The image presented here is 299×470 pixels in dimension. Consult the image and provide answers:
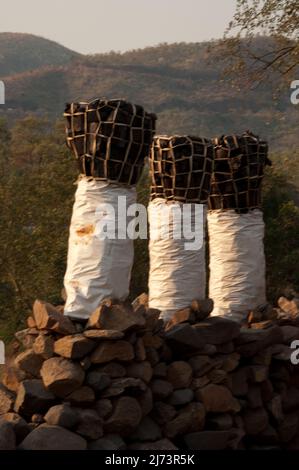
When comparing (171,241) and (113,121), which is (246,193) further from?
(113,121)

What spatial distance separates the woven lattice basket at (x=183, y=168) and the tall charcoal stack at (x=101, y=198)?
750 mm

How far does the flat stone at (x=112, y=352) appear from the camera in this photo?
201 inches

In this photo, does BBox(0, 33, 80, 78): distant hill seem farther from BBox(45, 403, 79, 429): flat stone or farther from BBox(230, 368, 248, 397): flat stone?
BBox(45, 403, 79, 429): flat stone

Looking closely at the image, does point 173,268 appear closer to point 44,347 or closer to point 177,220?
point 177,220

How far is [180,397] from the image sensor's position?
5660 mm

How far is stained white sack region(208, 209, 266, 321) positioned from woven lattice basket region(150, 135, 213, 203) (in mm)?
782

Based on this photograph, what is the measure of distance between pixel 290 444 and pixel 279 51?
24.2 feet

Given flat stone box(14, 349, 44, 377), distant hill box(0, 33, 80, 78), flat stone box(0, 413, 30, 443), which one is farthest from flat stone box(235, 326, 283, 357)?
distant hill box(0, 33, 80, 78)

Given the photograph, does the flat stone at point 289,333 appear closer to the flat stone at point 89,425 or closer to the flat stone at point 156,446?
the flat stone at point 156,446

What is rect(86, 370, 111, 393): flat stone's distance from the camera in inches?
199

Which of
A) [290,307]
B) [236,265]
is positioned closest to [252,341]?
[236,265]

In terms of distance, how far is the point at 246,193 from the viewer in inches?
288

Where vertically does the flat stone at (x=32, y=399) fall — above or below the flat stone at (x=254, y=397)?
above

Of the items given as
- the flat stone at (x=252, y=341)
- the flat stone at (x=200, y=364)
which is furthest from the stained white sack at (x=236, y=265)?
the flat stone at (x=200, y=364)
